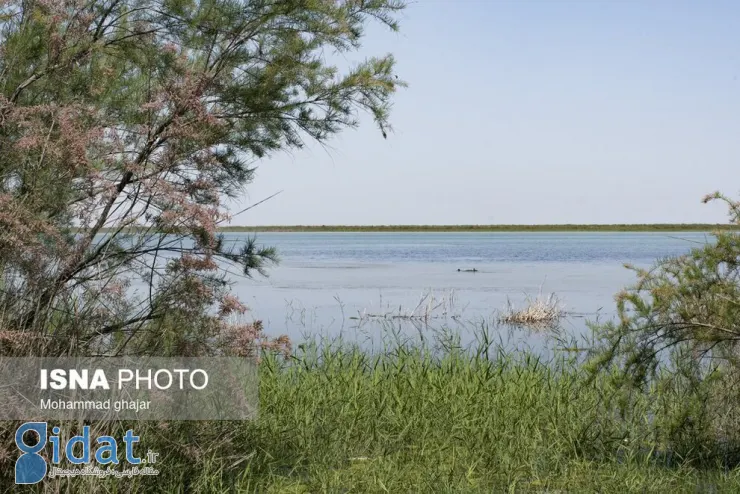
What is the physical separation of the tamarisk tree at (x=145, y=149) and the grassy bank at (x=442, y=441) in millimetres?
735

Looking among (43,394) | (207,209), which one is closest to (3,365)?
(43,394)

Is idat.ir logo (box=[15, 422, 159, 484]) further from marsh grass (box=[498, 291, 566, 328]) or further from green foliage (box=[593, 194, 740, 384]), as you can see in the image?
marsh grass (box=[498, 291, 566, 328])

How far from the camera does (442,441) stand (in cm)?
583

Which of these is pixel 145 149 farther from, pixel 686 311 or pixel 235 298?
pixel 686 311

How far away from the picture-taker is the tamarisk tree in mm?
4562

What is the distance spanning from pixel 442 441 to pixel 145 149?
303cm

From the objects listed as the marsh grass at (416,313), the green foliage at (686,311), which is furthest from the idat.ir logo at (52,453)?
the marsh grass at (416,313)

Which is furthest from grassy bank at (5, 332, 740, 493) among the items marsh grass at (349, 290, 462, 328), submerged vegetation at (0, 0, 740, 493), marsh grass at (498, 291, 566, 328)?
marsh grass at (498, 291, 566, 328)

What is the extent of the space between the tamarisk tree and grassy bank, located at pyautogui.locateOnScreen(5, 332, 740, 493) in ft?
2.41

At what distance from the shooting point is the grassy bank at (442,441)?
478 cm

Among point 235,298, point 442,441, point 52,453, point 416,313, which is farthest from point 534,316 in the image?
point 52,453

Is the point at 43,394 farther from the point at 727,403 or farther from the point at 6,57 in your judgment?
the point at 727,403

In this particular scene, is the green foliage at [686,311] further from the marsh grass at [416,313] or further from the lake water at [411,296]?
the marsh grass at [416,313]

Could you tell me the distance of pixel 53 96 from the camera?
5484 mm
